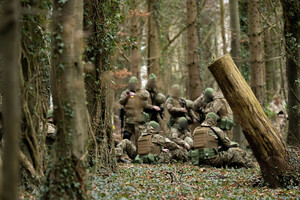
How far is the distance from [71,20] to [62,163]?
2033mm

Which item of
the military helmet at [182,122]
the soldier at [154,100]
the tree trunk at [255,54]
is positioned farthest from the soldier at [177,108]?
the tree trunk at [255,54]

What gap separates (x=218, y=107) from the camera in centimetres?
1312

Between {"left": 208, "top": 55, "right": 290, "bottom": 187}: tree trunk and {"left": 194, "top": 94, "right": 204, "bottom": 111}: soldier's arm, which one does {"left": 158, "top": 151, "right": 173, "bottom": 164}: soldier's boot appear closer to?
{"left": 194, "top": 94, "right": 204, "bottom": 111}: soldier's arm

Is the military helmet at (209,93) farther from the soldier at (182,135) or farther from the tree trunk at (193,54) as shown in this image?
the tree trunk at (193,54)

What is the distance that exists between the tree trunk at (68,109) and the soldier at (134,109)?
757cm

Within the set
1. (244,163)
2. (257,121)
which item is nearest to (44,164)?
(257,121)

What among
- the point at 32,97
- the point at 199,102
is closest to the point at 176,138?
A: the point at 199,102

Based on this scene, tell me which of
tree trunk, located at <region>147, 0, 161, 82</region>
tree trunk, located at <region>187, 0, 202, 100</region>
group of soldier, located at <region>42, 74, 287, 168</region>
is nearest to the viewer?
group of soldier, located at <region>42, 74, 287, 168</region>

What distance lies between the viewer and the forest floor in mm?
6578

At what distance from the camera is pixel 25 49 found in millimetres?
6102

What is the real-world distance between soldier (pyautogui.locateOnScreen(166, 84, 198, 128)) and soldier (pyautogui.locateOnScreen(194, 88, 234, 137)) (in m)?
0.64

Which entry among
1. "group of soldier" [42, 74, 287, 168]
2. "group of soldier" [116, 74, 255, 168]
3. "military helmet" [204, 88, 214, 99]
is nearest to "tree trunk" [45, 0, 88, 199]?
"group of soldier" [42, 74, 287, 168]

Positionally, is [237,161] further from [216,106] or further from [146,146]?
[146,146]

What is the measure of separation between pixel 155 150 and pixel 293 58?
474 centimetres
